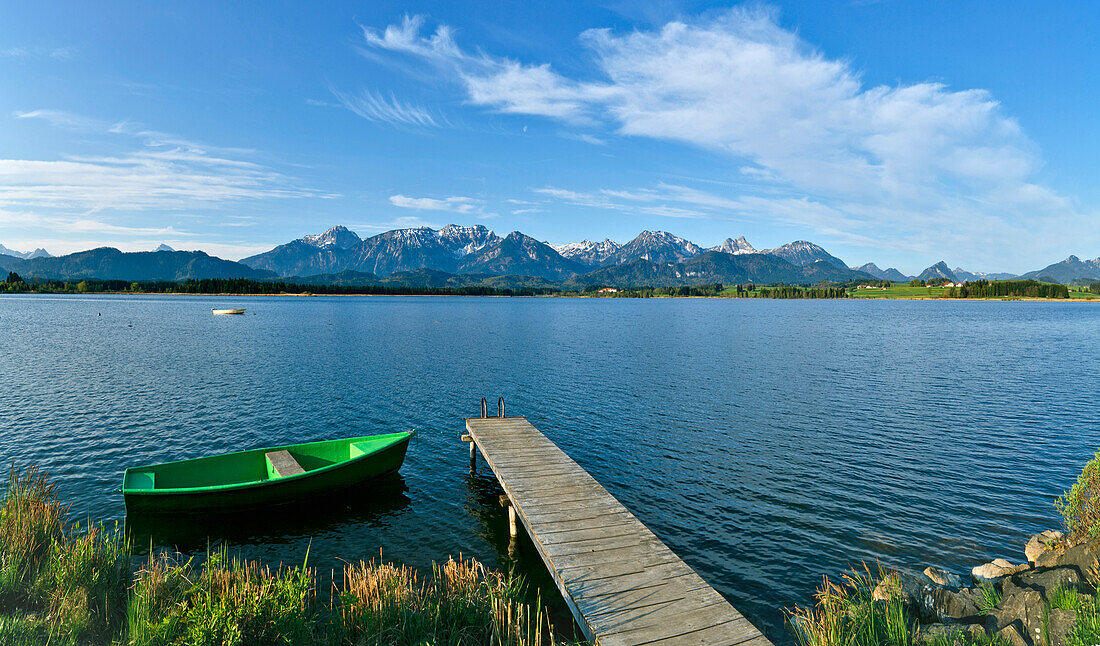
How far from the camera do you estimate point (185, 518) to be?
19.8 meters

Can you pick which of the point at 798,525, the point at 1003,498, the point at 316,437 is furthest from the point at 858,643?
the point at 316,437

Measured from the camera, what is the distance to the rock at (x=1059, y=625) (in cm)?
1003

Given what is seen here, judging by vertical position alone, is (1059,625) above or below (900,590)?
above

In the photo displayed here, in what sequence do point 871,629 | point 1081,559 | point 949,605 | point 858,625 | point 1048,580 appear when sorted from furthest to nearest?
1. point 1081,559
2. point 1048,580
3. point 949,605
4. point 858,625
5. point 871,629

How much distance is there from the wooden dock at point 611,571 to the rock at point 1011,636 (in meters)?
5.29

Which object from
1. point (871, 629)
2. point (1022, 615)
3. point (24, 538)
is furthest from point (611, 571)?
point (24, 538)

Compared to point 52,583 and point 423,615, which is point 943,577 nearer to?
point 423,615

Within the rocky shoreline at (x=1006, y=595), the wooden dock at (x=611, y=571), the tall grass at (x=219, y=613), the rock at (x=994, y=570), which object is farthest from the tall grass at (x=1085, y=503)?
the tall grass at (x=219, y=613)

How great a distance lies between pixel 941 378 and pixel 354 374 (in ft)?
201

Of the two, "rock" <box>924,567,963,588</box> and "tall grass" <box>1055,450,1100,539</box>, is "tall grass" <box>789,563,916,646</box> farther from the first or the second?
"tall grass" <box>1055,450,1100,539</box>

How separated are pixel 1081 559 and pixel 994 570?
2.51 metres

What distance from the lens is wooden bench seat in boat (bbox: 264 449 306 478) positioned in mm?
22422

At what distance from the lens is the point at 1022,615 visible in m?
11.6

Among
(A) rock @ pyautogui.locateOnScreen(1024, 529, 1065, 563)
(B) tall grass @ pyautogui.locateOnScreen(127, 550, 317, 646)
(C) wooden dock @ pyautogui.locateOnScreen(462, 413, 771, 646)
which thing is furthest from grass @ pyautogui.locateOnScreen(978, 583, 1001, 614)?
(B) tall grass @ pyautogui.locateOnScreen(127, 550, 317, 646)
